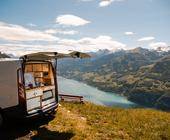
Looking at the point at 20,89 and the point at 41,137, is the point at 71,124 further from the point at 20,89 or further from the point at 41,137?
the point at 20,89

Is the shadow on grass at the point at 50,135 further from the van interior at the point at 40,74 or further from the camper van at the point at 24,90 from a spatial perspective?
the van interior at the point at 40,74

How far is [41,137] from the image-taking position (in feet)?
39.5

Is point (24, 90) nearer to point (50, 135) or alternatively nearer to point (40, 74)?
point (50, 135)

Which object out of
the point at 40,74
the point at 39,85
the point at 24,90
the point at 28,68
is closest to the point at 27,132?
the point at 24,90

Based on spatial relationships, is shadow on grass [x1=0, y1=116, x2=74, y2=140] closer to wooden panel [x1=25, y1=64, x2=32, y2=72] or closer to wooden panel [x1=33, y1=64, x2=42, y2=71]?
wooden panel [x1=25, y1=64, x2=32, y2=72]

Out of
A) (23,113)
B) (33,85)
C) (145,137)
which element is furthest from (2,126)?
(145,137)

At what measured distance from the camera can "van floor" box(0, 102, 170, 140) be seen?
12477 millimetres

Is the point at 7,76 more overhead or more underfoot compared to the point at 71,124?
more overhead

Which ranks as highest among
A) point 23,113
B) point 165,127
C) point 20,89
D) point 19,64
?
point 19,64

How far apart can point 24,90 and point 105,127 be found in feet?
16.1

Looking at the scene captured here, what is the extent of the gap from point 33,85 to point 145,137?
6081mm

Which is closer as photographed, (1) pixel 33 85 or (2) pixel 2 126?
(2) pixel 2 126

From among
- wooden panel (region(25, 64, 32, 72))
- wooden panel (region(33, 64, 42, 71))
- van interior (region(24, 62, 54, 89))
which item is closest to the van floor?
van interior (region(24, 62, 54, 89))

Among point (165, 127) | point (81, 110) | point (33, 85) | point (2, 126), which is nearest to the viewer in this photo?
point (2, 126)
